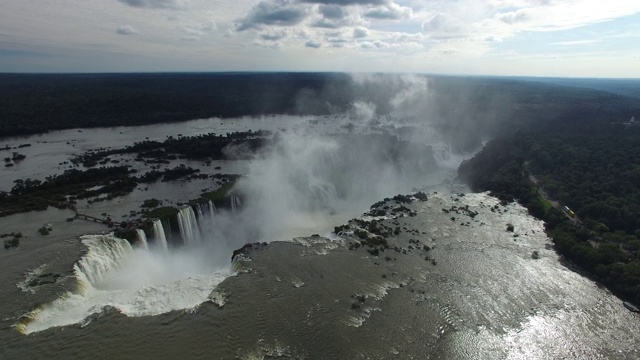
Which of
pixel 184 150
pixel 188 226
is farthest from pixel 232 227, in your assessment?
pixel 184 150

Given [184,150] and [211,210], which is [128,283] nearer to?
[211,210]

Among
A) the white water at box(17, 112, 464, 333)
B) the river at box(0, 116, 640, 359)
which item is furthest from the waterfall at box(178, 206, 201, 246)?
the river at box(0, 116, 640, 359)

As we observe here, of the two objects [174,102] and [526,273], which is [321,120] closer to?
[174,102]

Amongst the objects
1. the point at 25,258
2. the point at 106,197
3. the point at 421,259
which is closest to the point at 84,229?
the point at 25,258

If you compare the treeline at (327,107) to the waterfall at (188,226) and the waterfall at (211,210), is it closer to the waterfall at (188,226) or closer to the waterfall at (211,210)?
the waterfall at (211,210)

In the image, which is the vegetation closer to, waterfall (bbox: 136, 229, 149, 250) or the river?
the river
